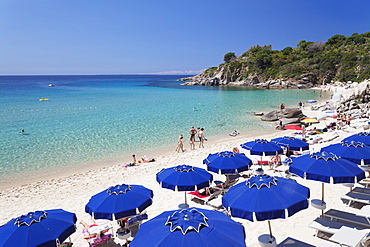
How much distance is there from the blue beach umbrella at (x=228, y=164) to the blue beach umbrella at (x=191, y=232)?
367 cm

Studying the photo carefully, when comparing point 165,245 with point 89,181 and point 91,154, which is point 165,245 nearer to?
point 89,181

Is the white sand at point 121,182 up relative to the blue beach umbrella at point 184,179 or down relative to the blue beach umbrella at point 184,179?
down

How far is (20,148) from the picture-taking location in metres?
19.1

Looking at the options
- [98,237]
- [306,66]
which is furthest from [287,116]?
[306,66]

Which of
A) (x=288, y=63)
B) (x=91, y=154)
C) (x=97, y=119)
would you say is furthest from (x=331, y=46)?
(x=91, y=154)

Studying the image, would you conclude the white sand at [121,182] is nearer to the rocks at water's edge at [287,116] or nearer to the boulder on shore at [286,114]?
the rocks at water's edge at [287,116]

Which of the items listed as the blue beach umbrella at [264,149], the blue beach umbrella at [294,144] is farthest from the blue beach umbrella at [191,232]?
the blue beach umbrella at [294,144]

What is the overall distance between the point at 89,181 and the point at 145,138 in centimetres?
894

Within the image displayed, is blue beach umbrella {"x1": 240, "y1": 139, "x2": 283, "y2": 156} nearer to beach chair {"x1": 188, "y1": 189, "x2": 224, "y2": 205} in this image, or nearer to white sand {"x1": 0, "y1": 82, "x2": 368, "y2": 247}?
white sand {"x1": 0, "y1": 82, "x2": 368, "y2": 247}

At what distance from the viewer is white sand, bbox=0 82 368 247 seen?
7168 millimetres

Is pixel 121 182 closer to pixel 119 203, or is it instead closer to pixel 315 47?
pixel 119 203

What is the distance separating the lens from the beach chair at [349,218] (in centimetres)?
649

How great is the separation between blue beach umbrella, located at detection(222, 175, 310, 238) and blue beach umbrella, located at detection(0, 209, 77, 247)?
3349 mm

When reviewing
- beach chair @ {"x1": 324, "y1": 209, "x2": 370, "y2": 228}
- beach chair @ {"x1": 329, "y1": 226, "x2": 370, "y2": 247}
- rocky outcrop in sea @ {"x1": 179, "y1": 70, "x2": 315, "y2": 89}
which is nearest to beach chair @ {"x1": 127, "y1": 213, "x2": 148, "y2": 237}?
beach chair @ {"x1": 329, "y1": 226, "x2": 370, "y2": 247}
